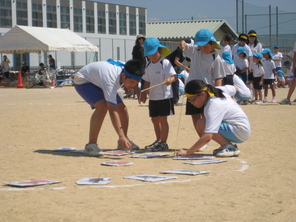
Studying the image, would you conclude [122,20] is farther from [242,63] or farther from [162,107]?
[162,107]

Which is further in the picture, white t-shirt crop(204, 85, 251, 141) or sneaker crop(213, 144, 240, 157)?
sneaker crop(213, 144, 240, 157)

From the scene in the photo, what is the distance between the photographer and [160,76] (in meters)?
8.42

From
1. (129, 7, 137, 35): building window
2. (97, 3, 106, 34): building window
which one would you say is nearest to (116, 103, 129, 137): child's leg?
(97, 3, 106, 34): building window

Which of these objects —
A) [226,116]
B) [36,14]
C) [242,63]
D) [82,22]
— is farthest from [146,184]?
[82,22]

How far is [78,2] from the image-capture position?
55.0m

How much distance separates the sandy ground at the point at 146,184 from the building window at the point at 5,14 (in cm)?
3556

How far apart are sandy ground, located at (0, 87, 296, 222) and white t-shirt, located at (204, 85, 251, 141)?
0.40 meters

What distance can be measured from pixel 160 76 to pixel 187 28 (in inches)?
1723

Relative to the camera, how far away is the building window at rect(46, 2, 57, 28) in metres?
51.1

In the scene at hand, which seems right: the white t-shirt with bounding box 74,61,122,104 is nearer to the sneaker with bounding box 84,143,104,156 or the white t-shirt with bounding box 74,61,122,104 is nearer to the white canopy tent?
the sneaker with bounding box 84,143,104,156

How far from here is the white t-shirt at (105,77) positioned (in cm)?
750

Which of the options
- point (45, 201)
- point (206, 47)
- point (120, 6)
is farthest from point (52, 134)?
point (120, 6)

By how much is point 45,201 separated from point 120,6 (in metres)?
56.6

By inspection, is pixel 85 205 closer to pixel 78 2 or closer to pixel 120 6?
pixel 78 2
